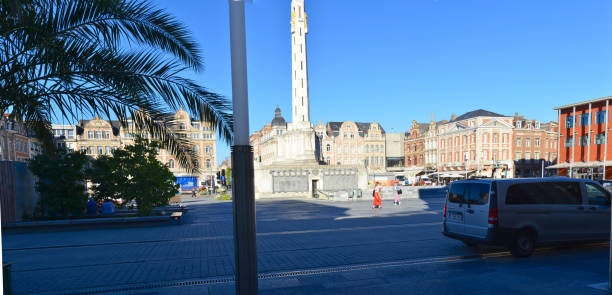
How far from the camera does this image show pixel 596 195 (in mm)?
8992

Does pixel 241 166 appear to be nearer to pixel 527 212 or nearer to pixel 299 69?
pixel 527 212

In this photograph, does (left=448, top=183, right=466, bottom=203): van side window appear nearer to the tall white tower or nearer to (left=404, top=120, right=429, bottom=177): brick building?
the tall white tower

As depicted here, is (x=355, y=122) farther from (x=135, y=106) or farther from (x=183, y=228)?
(x=135, y=106)

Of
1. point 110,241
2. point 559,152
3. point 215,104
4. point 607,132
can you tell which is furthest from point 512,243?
point 559,152

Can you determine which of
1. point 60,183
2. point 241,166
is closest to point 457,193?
point 241,166

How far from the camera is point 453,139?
66.8 meters

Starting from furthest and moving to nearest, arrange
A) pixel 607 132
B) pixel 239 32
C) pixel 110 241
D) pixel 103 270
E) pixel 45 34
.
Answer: pixel 607 132, pixel 110 241, pixel 103 270, pixel 45 34, pixel 239 32

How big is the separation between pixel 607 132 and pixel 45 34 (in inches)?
1985

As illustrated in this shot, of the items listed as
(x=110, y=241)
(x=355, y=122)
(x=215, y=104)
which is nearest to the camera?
(x=215, y=104)

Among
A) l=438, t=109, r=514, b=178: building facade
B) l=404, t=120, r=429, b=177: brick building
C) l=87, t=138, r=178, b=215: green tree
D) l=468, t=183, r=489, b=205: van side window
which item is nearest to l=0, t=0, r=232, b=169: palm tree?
l=468, t=183, r=489, b=205: van side window

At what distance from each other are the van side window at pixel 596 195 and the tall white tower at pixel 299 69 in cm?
3267

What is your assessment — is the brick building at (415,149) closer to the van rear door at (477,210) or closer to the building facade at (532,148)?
the building facade at (532,148)

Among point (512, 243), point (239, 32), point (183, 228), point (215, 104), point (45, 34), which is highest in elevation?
point (45, 34)

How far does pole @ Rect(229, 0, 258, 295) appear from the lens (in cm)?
333
